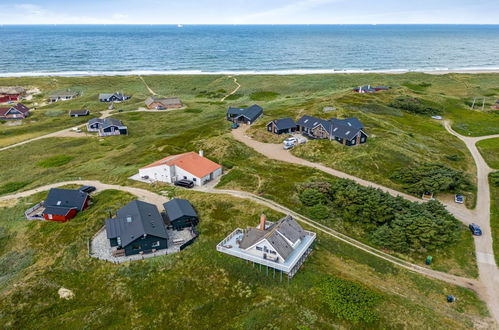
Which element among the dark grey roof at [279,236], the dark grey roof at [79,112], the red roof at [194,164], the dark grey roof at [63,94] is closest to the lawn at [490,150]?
the dark grey roof at [279,236]

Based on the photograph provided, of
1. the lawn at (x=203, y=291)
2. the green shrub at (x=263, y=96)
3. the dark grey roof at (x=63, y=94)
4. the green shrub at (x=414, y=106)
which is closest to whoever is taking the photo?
the lawn at (x=203, y=291)

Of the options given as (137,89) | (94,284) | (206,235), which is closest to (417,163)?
(206,235)

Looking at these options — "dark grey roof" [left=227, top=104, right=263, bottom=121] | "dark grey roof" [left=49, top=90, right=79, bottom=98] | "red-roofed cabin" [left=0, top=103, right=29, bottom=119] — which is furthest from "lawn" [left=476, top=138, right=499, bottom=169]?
"dark grey roof" [left=49, top=90, right=79, bottom=98]

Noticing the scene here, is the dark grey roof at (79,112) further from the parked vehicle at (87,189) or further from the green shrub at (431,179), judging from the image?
the green shrub at (431,179)

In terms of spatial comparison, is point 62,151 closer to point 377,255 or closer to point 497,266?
point 377,255

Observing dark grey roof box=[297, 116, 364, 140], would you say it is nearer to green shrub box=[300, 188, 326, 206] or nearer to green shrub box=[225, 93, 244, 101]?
green shrub box=[300, 188, 326, 206]

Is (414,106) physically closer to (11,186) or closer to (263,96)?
(263,96)

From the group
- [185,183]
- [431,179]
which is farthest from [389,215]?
[185,183]
